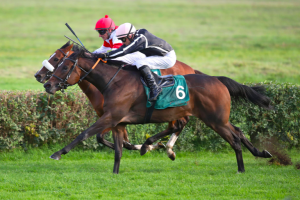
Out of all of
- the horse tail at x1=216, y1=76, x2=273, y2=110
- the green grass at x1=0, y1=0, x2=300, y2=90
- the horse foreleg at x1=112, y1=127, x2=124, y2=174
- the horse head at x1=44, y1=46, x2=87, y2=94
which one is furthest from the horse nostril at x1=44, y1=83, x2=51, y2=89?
the green grass at x1=0, y1=0, x2=300, y2=90

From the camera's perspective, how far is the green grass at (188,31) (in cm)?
1789

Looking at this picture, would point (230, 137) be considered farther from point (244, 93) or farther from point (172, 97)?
point (172, 97)

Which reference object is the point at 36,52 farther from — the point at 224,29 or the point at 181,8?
the point at 181,8

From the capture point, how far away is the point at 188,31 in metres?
28.8

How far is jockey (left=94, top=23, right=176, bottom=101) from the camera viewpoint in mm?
5582

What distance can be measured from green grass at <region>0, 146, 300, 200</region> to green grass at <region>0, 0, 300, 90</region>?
803cm

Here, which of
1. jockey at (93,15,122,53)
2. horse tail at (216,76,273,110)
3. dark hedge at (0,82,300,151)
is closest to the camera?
horse tail at (216,76,273,110)

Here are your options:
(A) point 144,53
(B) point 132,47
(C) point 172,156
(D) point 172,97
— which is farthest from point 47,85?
(C) point 172,156

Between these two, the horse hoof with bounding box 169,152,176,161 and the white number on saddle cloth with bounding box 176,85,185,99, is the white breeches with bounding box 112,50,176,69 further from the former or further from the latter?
the horse hoof with bounding box 169,152,176,161

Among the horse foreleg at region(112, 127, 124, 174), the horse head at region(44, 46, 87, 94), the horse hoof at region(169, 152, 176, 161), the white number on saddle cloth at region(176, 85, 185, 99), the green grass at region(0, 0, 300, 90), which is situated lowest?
the green grass at region(0, 0, 300, 90)

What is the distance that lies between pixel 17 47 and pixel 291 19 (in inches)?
833

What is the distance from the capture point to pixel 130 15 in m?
33.5

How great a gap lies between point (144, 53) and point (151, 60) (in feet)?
0.57

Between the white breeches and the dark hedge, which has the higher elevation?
the white breeches
